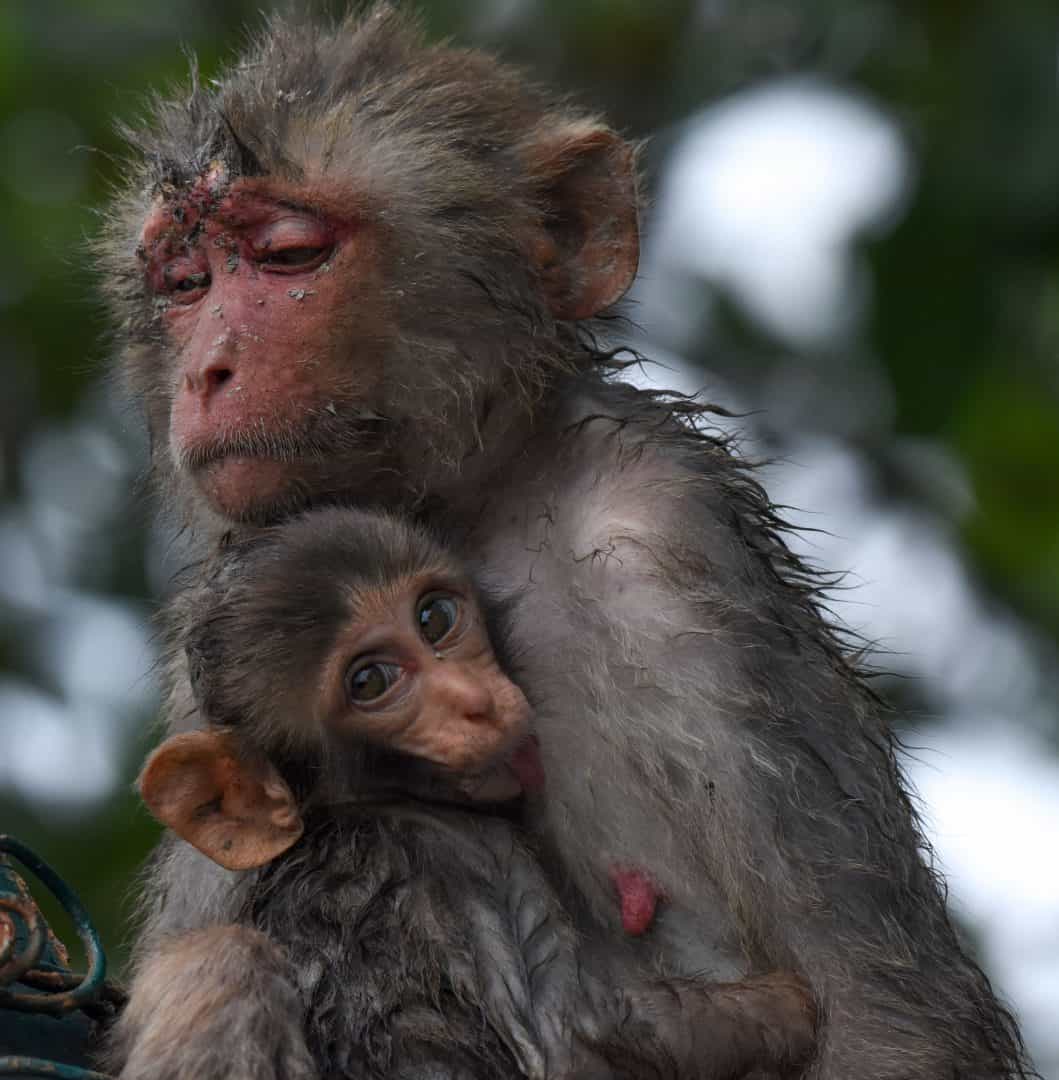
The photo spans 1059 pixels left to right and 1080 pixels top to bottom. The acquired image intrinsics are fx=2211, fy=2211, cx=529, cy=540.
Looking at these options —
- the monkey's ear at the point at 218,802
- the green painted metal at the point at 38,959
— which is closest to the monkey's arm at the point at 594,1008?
the monkey's ear at the point at 218,802

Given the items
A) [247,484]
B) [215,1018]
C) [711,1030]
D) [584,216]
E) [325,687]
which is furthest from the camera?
[584,216]

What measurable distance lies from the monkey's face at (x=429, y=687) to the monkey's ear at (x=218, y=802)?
0.20 metres

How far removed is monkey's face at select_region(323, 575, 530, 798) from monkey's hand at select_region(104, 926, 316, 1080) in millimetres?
468

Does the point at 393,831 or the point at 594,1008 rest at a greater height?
the point at 393,831

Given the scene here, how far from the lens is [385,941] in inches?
160

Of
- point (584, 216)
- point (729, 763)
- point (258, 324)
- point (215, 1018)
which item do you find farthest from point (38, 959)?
point (584, 216)

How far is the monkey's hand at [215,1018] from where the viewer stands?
12.7 feet

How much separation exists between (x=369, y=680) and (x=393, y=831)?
0.98 ft

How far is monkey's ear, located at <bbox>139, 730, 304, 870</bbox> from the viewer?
4.17 meters

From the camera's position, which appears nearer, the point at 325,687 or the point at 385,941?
the point at 385,941

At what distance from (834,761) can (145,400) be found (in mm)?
1882

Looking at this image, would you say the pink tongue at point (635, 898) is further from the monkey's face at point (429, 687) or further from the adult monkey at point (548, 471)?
the monkey's face at point (429, 687)

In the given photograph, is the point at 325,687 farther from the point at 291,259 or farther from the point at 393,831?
the point at 291,259

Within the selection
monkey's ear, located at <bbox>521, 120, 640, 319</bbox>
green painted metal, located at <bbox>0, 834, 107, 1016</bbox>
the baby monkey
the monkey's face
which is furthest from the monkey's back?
monkey's ear, located at <bbox>521, 120, 640, 319</bbox>
